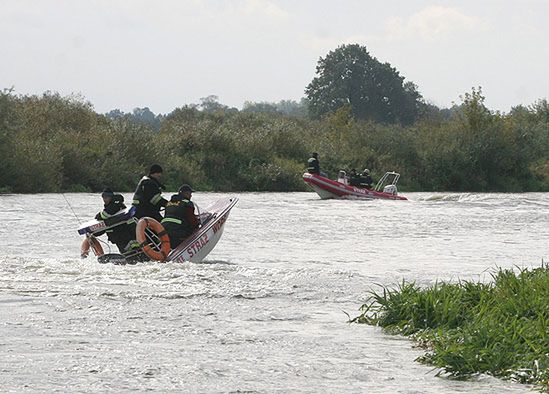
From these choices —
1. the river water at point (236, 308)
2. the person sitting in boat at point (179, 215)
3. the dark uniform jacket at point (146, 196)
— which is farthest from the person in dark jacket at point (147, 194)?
the river water at point (236, 308)

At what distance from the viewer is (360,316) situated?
1275cm

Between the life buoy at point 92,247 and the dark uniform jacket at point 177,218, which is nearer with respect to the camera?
the dark uniform jacket at point 177,218

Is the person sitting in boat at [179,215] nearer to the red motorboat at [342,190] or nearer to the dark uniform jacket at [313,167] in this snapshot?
the red motorboat at [342,190]

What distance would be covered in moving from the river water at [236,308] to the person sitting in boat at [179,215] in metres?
0.96

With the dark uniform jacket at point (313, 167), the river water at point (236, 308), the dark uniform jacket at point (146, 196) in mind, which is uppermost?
the dark uniform jacket at point (313, 167)

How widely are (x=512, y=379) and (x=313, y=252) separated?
12662 mm

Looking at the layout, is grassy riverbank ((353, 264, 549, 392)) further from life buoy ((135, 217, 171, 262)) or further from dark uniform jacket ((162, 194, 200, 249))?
dark uniform jacket ((162, 194, 200, 249))

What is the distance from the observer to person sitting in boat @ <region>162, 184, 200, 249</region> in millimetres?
18344

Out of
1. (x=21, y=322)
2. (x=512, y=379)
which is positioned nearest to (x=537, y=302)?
(x=512, y=379)

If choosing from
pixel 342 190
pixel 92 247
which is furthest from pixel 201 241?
pixel 342 190

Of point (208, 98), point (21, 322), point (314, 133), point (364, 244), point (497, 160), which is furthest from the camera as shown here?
point (208, 98)

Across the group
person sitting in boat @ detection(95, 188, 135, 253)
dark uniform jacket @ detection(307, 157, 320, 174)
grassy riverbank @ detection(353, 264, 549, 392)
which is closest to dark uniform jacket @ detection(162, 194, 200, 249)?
person sitting in boat @ detection(95, 188, 135, 253)

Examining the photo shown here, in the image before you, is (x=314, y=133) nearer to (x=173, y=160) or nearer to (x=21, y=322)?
(x=173, y=160)

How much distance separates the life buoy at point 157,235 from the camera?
17703 millimetres
